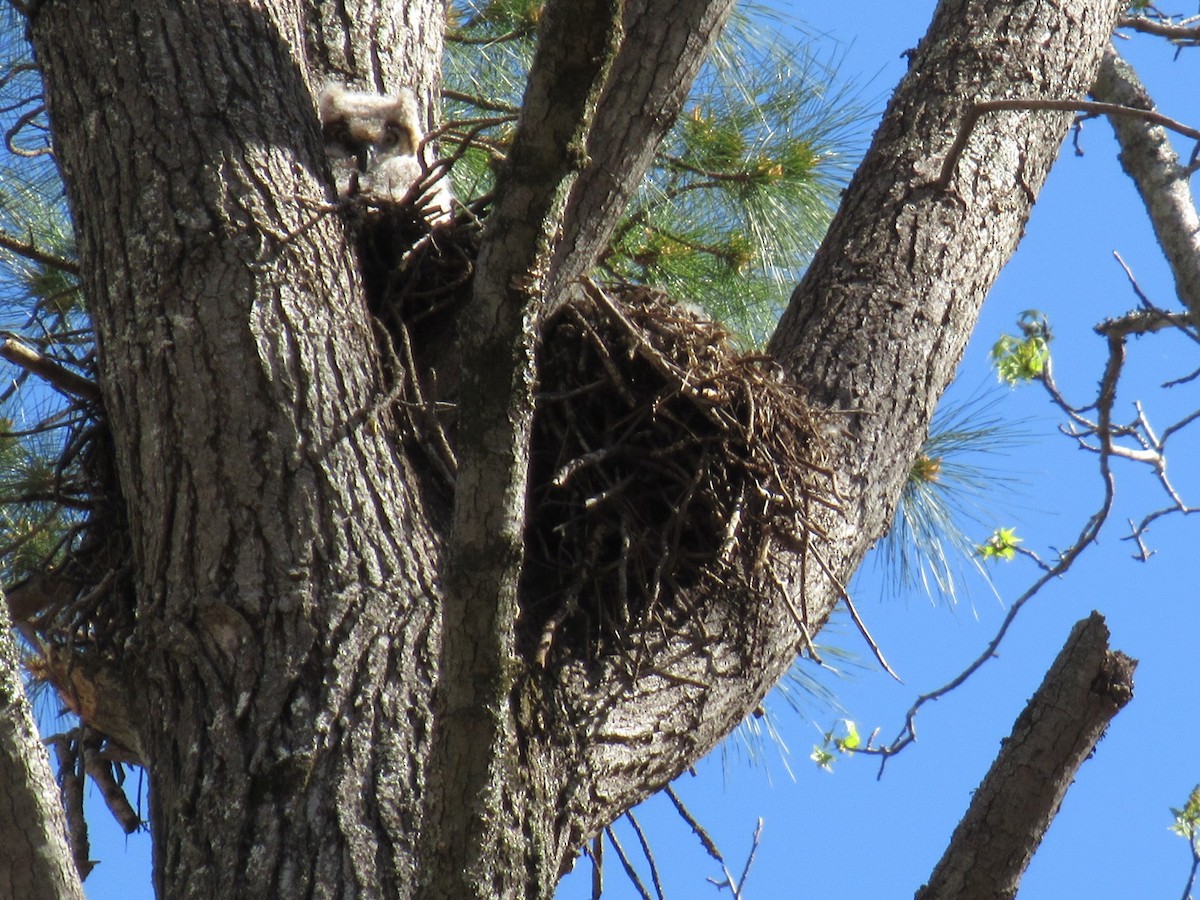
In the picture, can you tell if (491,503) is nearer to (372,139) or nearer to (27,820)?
(27,820)

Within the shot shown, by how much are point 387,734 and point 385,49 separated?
157cm

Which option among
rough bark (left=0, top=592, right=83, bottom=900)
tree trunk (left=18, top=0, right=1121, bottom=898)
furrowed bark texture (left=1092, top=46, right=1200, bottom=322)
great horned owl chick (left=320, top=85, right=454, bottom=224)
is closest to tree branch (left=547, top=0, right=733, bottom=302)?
tree trunk (left=18, top=0, right=1121, bottom=898)

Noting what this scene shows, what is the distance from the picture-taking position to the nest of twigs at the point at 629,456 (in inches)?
74.0

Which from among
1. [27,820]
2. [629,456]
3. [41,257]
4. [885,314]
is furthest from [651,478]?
[41,257]

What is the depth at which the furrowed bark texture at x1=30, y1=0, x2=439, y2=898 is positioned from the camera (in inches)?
58.2

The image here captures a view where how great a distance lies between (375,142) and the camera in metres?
2.37

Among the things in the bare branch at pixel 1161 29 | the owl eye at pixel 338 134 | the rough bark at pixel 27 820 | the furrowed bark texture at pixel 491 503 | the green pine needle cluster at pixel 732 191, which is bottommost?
the rough bark at pixel 27 820

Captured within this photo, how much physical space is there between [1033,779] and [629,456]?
752mm

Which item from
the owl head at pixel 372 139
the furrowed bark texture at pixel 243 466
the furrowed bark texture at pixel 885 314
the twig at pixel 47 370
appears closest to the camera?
the furrowed bark texture at pixel 243 466

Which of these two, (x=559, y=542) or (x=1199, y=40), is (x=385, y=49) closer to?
(x=559, y=542)

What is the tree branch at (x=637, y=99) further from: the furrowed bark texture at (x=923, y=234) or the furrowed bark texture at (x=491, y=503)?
the furrowed bark texture at (x=923, y=234)

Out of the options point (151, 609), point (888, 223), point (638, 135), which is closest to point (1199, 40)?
point (888, 223)

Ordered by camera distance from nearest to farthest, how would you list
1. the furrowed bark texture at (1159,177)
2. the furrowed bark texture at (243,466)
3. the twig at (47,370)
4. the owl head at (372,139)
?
the furrowed bark texture at (243,466) < the twig at (47,370) < the owl head at (372,139) < the furrowed bark texture at (1159,177)

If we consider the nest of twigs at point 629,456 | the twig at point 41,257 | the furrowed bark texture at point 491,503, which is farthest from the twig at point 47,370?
the furrowed bark texture at point 491,503
